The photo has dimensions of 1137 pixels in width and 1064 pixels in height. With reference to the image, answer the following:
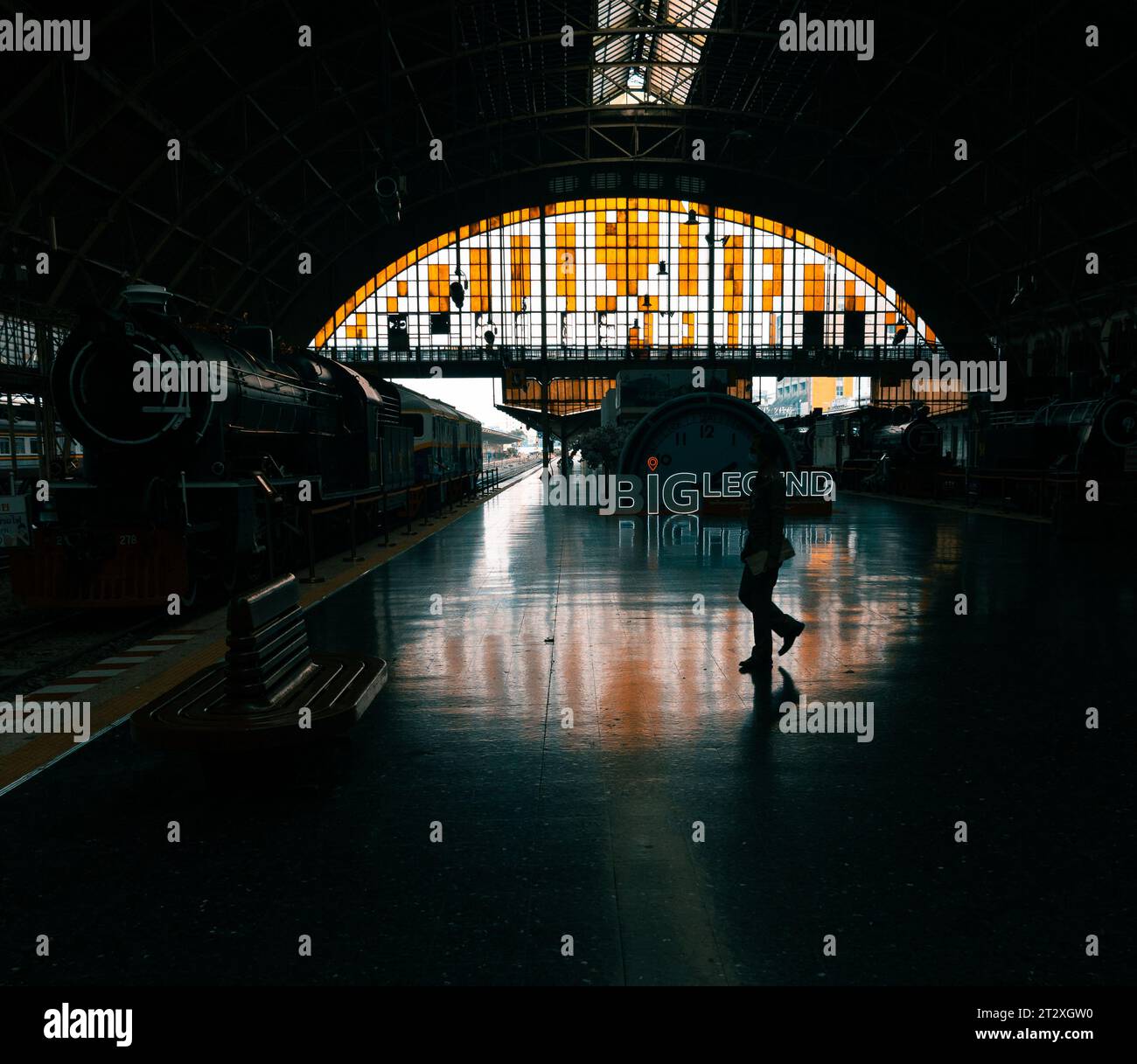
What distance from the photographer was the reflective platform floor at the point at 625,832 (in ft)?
11.0

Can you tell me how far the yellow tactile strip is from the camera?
215 inches

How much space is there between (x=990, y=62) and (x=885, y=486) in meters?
15.7

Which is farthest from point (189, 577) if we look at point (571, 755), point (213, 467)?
point (571, 755)

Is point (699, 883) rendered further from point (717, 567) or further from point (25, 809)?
point (717, 567)

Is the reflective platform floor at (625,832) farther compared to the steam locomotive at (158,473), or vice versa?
the steam locomotive at (158,473)

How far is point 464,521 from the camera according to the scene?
23969 mm

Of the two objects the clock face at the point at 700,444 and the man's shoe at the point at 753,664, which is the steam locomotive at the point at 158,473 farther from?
the clock face at the point at 700,444

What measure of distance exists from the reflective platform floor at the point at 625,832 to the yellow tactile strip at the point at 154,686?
0.24 metres

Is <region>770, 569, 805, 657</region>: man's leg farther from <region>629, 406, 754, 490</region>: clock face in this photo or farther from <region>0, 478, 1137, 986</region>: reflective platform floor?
<region>629, 406, 754, 490</region>: clock face

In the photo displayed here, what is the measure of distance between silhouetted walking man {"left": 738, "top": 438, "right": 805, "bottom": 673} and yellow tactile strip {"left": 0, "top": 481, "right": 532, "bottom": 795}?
470 cm

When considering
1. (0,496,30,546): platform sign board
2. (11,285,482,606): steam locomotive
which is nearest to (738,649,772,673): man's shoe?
(11,285,482,606): steam locomotive

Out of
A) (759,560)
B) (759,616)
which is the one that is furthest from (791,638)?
(759,560)

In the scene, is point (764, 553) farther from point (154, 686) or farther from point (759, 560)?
point (154, 686)

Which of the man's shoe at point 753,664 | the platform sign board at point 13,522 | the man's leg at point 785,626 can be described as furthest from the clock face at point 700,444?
the man's shoe at point 753,664
